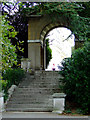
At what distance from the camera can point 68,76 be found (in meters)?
12.6

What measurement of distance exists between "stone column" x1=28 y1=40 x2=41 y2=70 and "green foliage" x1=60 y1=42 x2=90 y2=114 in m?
6.35

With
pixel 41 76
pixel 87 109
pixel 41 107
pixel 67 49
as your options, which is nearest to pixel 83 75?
pixel 87 109

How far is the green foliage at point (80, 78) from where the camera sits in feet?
37.8

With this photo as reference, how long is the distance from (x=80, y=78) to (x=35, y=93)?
3485mm

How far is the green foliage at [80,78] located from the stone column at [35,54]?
635 centimetres

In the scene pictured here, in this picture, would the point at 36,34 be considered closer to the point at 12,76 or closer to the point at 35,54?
the point at 35,54

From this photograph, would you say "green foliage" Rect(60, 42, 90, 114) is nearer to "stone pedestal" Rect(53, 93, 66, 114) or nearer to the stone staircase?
"stone pedestal" Rect(53, 93, 66, 114)

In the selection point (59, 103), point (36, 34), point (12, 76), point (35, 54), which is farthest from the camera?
point (36, 34)

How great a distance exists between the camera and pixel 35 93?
46.6 feet

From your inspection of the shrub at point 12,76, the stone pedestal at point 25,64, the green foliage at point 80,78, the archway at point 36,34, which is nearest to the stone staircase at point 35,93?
the shrub at point 12,76

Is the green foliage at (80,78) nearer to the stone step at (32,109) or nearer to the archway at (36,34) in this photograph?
the stone step at (32,109)

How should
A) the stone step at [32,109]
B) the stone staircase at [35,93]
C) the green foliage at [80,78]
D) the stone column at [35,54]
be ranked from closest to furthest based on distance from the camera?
the green foliage at [80,78] < the stone step at [32,109] < the stone staircase at [35,93] < the stone column at [35,54]

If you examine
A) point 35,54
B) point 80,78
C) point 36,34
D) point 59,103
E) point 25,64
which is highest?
point 36,34

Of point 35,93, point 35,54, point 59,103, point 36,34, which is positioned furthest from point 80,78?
point 36,34
